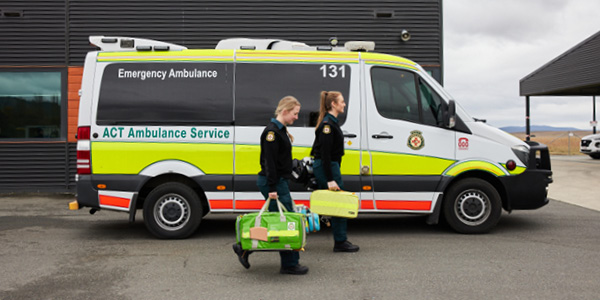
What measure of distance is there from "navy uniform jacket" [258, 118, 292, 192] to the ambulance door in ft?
6.92

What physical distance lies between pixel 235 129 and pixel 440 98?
2.71 metres

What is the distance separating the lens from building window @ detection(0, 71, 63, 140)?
12398mm

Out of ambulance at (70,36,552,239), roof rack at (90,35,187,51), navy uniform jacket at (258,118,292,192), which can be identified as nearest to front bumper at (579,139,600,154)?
ambulance at (70,36,552,239)

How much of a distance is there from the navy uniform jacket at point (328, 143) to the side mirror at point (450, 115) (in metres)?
1.84

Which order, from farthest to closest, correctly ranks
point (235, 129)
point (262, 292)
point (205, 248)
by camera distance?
1. point (235, 129)
2. point (205, 248)
3. point (262, 292)

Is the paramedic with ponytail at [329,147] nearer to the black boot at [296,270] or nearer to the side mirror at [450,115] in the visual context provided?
the black boot at [296,270]

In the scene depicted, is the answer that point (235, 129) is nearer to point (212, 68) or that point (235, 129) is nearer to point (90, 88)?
point (212, 68)

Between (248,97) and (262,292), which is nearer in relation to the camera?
(262,292)

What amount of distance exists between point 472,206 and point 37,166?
9732 mm

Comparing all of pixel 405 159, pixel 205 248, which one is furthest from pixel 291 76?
pixel 205 248

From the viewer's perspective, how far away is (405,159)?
23.2 feet

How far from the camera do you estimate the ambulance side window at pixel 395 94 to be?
7.11 metres

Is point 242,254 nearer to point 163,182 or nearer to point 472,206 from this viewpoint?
point 163,182

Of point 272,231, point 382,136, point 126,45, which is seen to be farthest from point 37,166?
point 272,231
